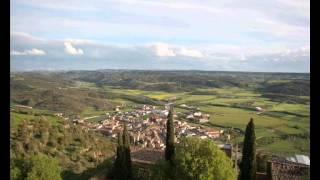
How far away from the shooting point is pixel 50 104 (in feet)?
205

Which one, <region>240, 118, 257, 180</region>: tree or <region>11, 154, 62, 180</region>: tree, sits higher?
<region>240, 118, 257, 180</region>: tree

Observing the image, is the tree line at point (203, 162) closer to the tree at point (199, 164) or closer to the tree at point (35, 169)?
the tree at point (199, 164)

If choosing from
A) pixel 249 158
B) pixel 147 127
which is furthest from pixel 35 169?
pixel 147 127

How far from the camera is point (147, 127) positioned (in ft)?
182

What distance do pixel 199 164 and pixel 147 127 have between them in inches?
1586

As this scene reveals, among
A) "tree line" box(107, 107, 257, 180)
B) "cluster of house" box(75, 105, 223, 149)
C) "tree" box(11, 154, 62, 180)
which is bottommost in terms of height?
"cluster of house" box(75, 105, 223, 149)

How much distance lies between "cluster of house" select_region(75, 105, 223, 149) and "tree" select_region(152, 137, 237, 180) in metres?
21.6

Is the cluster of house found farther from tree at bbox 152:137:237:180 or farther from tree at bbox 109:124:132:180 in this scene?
tree at bbox 152:137:237:180

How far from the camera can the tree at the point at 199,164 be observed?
15328mm

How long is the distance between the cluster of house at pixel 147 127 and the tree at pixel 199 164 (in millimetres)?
21589

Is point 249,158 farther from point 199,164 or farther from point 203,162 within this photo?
point 199,164

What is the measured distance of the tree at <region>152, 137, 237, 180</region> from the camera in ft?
50.3

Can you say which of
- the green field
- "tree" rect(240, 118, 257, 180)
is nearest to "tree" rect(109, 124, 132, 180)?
"tree" rect(240, 118, 257, 180)
